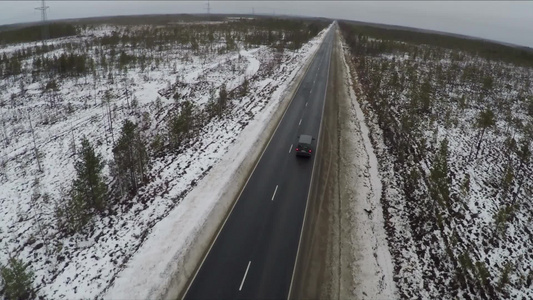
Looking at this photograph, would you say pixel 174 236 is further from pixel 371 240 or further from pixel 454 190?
pixel 454 190

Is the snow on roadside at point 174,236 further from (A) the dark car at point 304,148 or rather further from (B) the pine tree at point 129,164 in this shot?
(B) the pine tree at point 129,164

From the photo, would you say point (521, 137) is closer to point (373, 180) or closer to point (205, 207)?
point (373, 180)

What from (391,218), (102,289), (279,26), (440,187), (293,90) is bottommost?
(102,289)

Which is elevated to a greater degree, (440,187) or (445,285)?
(440,187)

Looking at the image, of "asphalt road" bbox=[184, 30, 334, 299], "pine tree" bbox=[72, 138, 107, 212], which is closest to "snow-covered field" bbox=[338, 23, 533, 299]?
"asphalt road" bbox=[184, 30, 334, 299]

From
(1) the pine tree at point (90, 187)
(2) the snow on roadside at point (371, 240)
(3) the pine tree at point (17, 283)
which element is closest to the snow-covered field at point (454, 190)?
(2) the snow on roadside at point (371, 240)

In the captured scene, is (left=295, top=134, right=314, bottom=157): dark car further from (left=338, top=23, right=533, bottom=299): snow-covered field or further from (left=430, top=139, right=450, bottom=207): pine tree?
(left=430, top=139, right=450, bottom=207): pine tree

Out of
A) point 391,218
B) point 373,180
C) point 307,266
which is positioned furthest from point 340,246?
point 373,180
